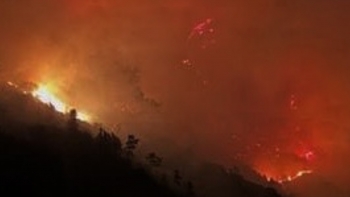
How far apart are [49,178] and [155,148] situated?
44.9 metres

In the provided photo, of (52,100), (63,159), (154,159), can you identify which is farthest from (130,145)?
(63,159)

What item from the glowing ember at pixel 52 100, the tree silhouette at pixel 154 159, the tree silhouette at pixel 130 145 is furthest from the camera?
the tree silhouette at pixel 154 159

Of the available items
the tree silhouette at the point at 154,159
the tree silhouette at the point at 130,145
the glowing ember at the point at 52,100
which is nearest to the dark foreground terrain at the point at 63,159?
the tree silhouette at the point at 130,145

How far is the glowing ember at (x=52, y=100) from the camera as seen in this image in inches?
6803

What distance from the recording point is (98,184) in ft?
503

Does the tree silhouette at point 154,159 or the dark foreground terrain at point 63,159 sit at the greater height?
the tree silhouette at point 154,159

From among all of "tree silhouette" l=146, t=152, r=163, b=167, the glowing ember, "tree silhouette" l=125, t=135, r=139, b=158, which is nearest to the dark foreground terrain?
"tree silhouette" l=125, t=135, r=139, b=158

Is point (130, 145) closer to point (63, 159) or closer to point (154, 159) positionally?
point (154, 159)

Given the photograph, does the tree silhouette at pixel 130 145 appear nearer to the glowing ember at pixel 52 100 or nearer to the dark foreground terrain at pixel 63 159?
the dark foreground terrain at pixel 63 159

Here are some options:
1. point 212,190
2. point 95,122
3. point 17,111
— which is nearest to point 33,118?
point 17,111

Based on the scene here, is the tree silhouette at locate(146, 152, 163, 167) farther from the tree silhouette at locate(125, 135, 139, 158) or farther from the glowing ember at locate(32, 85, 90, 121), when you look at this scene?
the glowing ember at locate(32, 85, 90, 121)

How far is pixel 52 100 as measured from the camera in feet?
575

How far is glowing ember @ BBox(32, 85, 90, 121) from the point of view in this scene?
567 ft

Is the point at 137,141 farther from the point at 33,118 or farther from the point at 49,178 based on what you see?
the point at 49,178
